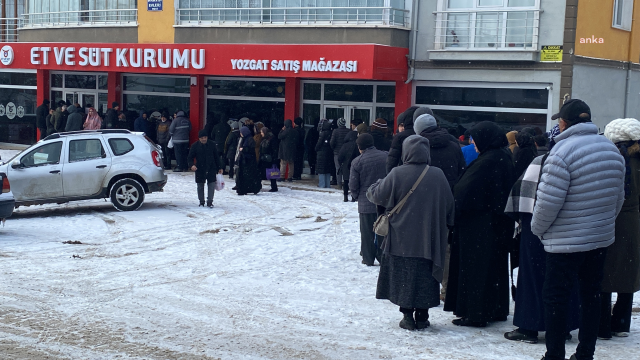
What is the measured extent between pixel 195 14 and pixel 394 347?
17.7m

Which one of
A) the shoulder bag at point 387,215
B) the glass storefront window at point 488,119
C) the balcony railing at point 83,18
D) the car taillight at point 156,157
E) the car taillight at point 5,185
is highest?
the balcony railing at point 83,18

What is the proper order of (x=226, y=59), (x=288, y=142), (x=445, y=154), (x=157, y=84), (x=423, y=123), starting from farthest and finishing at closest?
1. (x=157, y=84)
2. (x=226, y=59)
3. (x=288, y=142)
4. (x=445, y=154)
5. (x=423, y=123)

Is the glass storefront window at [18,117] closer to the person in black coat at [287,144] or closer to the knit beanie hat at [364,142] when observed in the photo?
the person in black coat at [287,144]

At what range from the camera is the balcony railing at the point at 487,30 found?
18219 millimetres

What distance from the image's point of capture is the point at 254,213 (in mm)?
14336

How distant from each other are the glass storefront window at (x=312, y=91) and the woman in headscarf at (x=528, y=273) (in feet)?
51.0

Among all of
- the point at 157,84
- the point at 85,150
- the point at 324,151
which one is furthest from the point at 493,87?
the point at 157,84

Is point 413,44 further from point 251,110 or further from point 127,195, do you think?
point 127,195

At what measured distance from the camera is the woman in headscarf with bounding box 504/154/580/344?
590 centimetres

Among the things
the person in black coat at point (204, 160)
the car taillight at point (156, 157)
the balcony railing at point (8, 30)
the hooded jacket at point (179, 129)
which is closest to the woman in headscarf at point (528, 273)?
the person in black coat at point (204, 160)

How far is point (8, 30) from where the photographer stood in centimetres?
2788

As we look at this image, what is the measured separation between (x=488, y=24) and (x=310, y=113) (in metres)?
5.68

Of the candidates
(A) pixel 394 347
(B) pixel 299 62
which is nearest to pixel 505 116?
(B) pixel 299 62

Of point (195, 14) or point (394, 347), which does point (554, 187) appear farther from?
point (195, 14)
